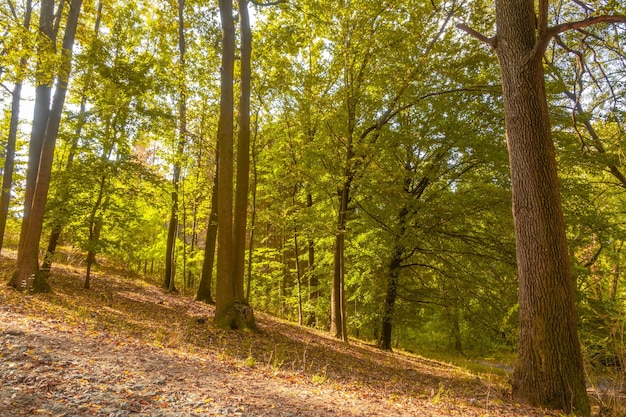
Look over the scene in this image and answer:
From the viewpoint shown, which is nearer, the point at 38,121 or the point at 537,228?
the point at 537,228

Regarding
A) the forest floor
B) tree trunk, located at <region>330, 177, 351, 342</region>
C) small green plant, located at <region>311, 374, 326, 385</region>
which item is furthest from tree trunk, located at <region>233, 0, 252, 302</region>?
small green plant, located at <region>311, 374, 326, 385</region>

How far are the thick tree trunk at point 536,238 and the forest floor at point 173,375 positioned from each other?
0.48m

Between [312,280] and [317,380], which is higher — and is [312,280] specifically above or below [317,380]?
above

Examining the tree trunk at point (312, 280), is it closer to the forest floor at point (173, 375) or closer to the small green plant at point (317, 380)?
the forest floor at point (173, 375)

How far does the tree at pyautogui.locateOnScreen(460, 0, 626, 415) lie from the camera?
4473mm

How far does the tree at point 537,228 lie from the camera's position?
4473 millimetres

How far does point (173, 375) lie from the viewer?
4258mm

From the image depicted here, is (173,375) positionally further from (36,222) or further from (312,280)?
(312,280)

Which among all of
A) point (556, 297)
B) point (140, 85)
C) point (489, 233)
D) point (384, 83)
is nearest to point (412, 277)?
point (489, 233)

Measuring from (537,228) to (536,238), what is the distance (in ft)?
0.46

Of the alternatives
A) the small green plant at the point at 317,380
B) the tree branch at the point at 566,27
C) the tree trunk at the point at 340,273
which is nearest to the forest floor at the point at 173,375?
the small green plant at the point at 317,380

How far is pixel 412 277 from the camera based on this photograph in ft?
42.3

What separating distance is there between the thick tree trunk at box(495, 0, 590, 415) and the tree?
0.01 meters

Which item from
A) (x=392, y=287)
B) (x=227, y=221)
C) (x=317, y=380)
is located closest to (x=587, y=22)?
(x=317, y=380)
